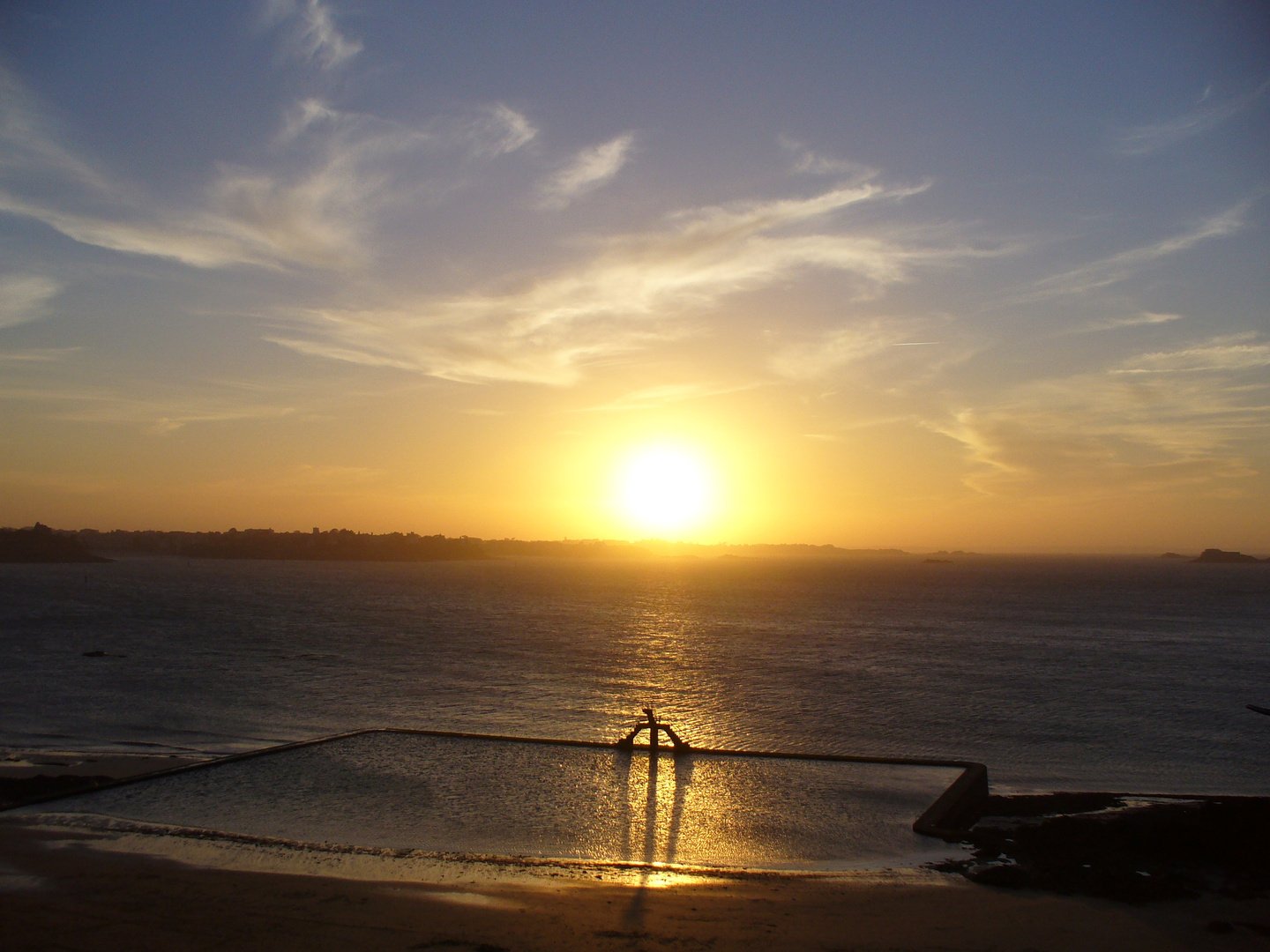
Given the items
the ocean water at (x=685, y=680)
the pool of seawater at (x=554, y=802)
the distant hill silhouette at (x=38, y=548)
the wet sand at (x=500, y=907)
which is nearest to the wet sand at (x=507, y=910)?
the wet sand at (x=500, y=907)

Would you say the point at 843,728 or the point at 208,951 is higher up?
the point at 208,951

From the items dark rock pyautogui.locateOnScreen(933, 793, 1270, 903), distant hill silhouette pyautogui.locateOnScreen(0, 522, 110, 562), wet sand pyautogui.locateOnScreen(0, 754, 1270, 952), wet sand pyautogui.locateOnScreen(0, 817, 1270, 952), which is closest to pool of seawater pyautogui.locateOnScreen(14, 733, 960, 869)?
wet sand pyautogui.locateOnScreen(0, 754, 1270, 952)

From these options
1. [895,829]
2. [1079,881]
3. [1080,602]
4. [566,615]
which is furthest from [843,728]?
[1080,602]

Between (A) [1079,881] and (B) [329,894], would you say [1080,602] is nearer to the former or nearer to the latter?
(A) [1079,881]

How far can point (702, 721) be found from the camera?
28.2 meters

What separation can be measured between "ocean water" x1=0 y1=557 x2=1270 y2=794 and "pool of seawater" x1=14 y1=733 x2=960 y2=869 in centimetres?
538

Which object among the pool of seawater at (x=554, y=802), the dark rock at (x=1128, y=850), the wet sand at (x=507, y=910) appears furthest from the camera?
the pool of seawater at (x=554, y=802)

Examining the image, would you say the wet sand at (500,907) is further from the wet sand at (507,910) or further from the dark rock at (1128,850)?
the dark rock at (1128,850)

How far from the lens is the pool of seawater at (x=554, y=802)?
1387cm

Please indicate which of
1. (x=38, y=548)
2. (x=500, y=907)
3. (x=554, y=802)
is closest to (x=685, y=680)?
(x=554, y=802)

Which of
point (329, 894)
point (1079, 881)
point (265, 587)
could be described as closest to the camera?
point (329, 894)

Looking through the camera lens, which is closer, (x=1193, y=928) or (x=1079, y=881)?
(x=1193, y=928)

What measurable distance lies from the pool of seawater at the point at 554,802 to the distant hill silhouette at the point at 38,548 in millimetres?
207902

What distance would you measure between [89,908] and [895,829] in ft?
44.3
